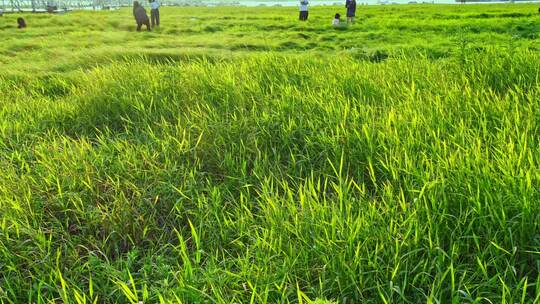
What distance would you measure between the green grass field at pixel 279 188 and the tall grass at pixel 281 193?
0.01 metres

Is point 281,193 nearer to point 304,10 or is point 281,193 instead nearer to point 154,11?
point 154,11

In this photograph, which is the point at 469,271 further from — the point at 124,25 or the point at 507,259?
the point at 124,25

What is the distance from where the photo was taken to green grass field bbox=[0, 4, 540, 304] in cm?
191

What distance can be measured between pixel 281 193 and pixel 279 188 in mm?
50

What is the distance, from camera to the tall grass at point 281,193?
6.24ft

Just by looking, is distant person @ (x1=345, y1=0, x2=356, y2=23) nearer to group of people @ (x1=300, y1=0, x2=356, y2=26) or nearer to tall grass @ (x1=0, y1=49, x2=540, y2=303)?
group of people @ (x1=300, y1=0, x2=356, y2=26)

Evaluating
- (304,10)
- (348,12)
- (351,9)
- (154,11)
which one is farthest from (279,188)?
(304,10)

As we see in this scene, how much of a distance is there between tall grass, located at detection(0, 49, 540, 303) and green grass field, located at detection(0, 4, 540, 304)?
0.01m

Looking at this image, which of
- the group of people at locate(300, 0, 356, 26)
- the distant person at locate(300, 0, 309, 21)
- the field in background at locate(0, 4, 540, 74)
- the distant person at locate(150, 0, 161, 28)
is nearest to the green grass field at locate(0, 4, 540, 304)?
the field in background at locate(0, 4, 540, 74)

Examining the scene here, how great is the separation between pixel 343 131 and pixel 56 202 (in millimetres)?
1994

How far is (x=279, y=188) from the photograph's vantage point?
2.94m

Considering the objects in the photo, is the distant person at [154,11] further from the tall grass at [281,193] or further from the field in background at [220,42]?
the tall grass at [281,193]

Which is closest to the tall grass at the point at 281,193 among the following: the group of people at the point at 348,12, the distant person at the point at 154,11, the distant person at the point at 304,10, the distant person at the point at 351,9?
the group of people at the point at 348,12

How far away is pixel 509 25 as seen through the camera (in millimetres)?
12453
